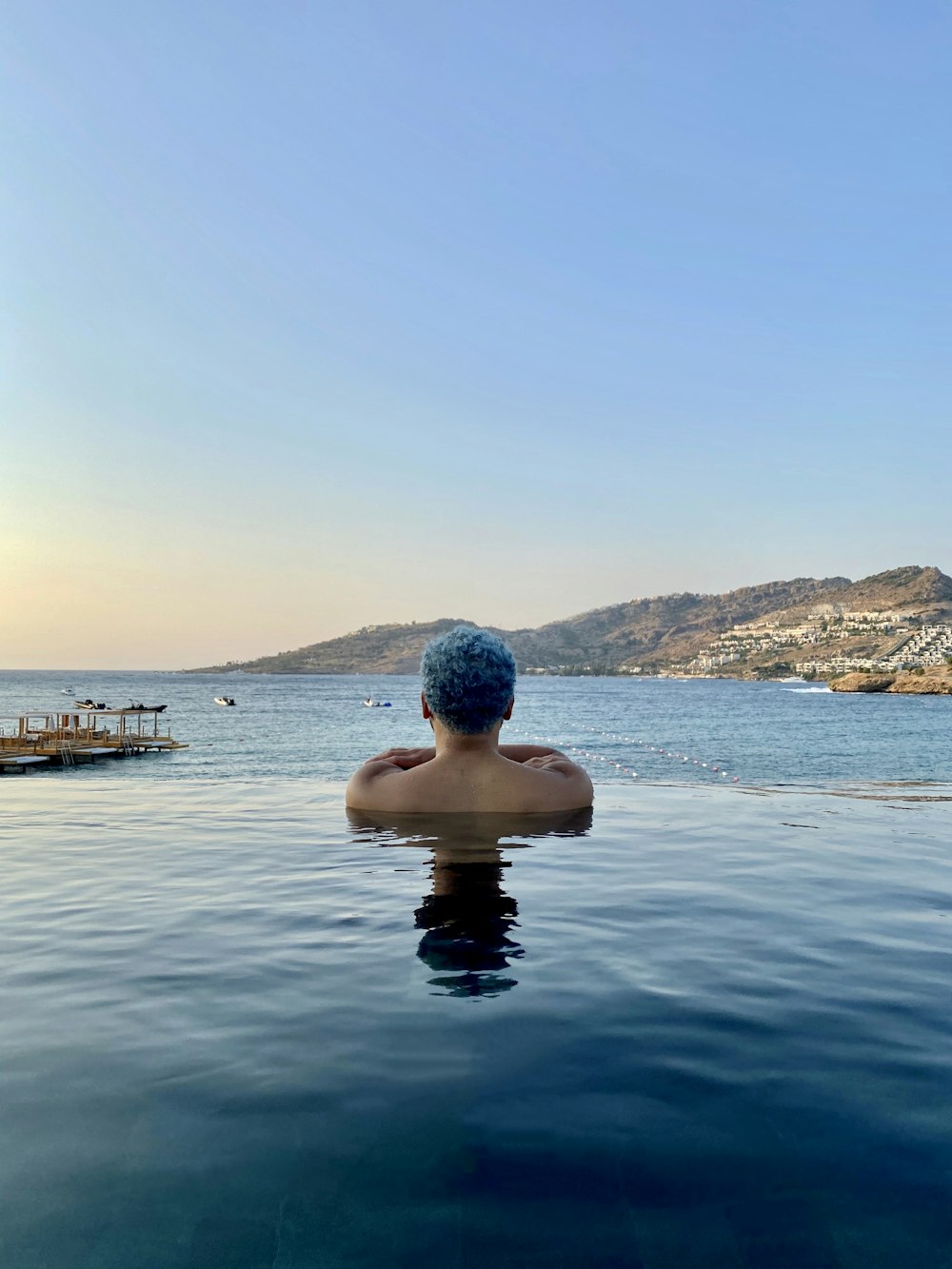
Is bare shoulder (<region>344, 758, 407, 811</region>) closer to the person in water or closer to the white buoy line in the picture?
the person in water

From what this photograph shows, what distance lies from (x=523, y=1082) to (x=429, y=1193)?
68 centimetres

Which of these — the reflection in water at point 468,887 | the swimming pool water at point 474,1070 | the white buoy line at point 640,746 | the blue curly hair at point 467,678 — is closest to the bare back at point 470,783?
the reflection in water at point 468,887

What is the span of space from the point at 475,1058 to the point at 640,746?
59971 millimetres

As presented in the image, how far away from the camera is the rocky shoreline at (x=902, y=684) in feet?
564

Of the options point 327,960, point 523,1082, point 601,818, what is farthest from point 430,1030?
point 601,818

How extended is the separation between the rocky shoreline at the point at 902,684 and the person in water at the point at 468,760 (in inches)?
7214

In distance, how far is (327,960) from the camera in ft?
14.8

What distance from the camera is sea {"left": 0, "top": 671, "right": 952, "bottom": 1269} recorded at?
2.31 m

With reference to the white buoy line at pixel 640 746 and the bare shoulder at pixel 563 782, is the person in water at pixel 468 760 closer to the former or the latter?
the bare shoulder at pixel 563 782

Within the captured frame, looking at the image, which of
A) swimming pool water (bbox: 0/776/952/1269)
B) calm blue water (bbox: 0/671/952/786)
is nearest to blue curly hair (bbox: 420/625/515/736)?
swimming pool water (bbox: 0/776/952/1269)

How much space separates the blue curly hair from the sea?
1155mm

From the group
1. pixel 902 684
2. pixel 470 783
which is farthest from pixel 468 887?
pixel 902 684

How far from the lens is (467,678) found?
753 centimetres

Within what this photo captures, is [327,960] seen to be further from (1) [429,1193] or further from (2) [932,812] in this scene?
(2) [932,812]
